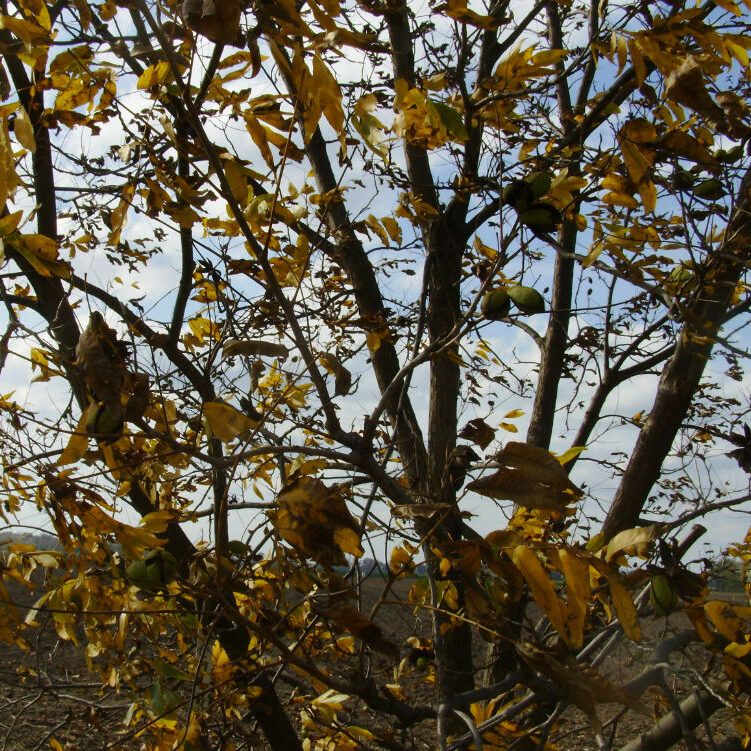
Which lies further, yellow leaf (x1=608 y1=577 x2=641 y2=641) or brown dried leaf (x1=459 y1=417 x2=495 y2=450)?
brown dried leaf (x1=459 y1=417 x2=495 y2=450)

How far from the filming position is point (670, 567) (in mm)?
1307

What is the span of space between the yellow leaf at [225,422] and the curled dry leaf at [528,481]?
31 centimetres

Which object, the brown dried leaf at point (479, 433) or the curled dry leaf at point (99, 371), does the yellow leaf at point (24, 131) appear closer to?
the curled dry leaf at point (99, 371)

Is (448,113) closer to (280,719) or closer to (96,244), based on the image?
(280,719)

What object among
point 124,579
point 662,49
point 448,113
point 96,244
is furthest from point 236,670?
point 96,244

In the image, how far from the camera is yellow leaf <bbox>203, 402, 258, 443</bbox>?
3.25 ft

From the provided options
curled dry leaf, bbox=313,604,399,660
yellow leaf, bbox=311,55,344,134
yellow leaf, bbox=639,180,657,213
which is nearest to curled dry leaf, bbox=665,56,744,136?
yellow leaf, bbox=639,180,657,213

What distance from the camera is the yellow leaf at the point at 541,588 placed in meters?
0.92

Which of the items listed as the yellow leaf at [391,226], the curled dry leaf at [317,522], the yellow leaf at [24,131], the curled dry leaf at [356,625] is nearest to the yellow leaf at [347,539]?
the curled dry leaf at [317,522]

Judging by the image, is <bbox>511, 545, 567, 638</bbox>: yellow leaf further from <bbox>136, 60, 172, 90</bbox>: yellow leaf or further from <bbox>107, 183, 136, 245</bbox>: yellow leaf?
<bbox>136, 60, 172, 90</bbox>: yellow leaf

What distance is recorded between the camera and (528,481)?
99cm

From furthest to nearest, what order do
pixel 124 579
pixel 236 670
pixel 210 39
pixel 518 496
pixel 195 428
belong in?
1. pixel 195 428
2. pixel 236 670
3. pixel 124 579
4. pixel 518 496
5. pixel 210 39

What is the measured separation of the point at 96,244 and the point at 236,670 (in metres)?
2.38

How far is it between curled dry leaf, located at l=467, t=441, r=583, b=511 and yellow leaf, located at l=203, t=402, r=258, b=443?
12.3 inches
